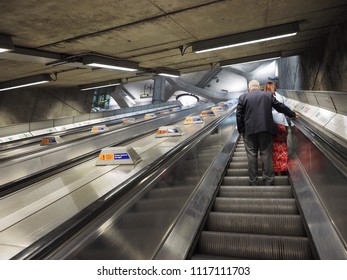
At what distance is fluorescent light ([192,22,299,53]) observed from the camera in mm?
6242

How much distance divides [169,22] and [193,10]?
0.68 meters

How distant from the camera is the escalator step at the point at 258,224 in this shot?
8.70 ft

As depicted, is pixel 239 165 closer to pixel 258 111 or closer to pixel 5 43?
pixel 258 111

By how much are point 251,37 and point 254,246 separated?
570 cm

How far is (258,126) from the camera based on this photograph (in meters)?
3.84

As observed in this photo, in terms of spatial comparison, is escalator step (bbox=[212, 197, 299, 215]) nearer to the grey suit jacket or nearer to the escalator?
the escalator

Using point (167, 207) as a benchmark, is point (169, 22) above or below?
above

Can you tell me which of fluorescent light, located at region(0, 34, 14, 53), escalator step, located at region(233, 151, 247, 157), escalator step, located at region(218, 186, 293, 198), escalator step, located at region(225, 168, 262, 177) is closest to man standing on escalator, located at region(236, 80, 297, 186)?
escalator step, located at region(218, 186, 293, 198)

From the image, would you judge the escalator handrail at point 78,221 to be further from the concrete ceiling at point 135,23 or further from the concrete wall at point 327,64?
the concrete wall at point 327,64

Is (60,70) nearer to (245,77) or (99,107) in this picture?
(99,107)

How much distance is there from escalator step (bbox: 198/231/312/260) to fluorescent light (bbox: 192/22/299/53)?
17.8ft

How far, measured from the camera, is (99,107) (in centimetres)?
2238
